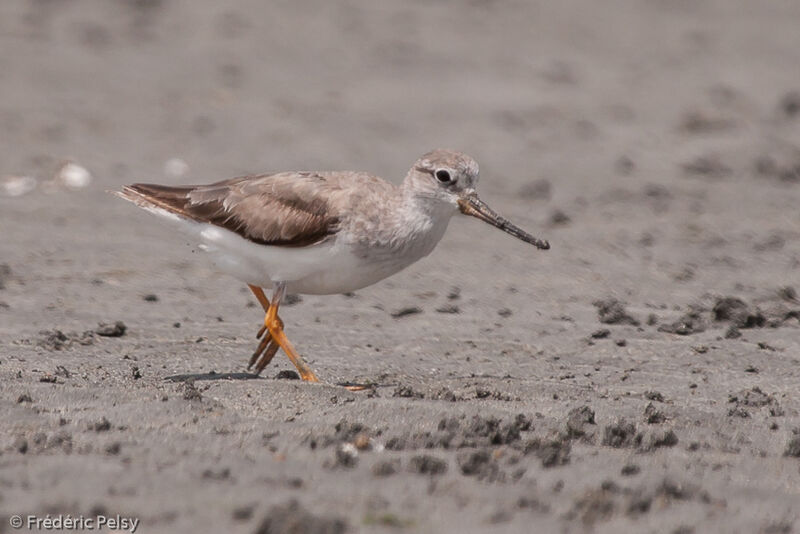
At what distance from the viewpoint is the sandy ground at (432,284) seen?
6043 mm

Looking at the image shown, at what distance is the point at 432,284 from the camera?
11.1 metres

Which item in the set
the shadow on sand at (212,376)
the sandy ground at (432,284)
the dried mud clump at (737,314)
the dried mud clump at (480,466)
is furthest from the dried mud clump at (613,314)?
the dried mud clump at (480,466)

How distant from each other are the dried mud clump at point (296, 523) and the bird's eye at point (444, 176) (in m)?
3.58

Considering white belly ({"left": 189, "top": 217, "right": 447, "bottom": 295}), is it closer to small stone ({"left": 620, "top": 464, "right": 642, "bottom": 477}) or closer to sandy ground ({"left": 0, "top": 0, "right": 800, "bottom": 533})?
sandy ground ({"left": 0, "top": 0, "right": 800, "bottom": 533})

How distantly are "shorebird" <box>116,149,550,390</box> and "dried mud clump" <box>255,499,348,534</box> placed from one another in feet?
8.99

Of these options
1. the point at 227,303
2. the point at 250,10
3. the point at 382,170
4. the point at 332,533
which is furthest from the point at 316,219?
the point at 250,10

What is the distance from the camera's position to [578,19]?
19.2m

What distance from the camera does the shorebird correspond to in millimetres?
8250

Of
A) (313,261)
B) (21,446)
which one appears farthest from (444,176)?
(21,446)

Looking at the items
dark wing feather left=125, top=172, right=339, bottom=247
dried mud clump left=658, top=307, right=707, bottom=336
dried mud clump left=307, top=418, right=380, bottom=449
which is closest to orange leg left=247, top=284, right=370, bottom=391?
dark wing feather left=125, top=172, right=339, bottom=247

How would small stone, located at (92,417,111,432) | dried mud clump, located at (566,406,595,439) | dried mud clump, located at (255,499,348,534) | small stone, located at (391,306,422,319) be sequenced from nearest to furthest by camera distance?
dried mud clump, located at (255,499,348,534), small stone, located at (92,417,111,432), dried mud clump, located at (566,406,595,439), small stone, located at (391,306,422,319)

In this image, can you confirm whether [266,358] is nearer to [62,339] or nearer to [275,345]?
[275,345]

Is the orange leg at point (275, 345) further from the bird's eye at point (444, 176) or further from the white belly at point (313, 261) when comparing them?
the bird's eye at point (444, 176)

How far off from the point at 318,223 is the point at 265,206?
0.47 meters
